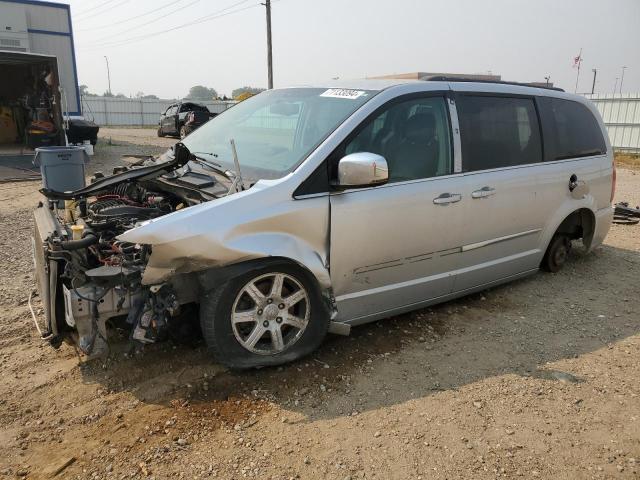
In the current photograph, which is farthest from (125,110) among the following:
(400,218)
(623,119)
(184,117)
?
(400,218)

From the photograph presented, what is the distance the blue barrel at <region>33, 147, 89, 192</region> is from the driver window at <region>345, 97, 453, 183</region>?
3617mm

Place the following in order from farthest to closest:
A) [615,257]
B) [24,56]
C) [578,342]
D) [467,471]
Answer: [24,56]
[615,257]
[578,342]
[467,471]

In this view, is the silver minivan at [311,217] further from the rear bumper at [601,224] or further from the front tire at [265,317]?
the rear bumper at [601,224]

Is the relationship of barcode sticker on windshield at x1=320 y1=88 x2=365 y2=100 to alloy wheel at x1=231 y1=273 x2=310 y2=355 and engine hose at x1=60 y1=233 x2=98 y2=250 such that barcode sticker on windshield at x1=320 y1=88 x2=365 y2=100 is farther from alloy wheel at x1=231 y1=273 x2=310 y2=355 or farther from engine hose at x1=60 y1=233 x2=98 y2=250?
engine hose at x1=60 y1=233 x2=98 y2=250

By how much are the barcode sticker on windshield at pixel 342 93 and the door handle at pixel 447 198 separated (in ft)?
3.03

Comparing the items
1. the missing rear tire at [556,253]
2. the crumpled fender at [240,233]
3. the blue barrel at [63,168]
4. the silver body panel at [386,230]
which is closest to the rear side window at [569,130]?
the silver body panel at [386,230]

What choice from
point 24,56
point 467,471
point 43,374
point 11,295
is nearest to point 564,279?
point 467,471

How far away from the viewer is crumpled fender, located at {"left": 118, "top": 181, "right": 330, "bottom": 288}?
2896mm

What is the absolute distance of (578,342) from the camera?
3.96 m

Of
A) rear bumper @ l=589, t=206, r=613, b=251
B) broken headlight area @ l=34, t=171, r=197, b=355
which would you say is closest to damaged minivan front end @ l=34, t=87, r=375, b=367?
broken headlight area @ l=34, t=171, r=197, b=355

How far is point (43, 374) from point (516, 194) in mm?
3709

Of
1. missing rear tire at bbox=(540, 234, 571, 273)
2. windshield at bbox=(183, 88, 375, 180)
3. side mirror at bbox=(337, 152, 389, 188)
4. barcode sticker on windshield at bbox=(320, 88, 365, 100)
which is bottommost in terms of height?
missing rear tire at bbox=(540, 234, 571, 273)

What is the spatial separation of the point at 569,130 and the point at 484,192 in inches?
60.0

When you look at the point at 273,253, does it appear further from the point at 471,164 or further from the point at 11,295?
the point at 11,295
